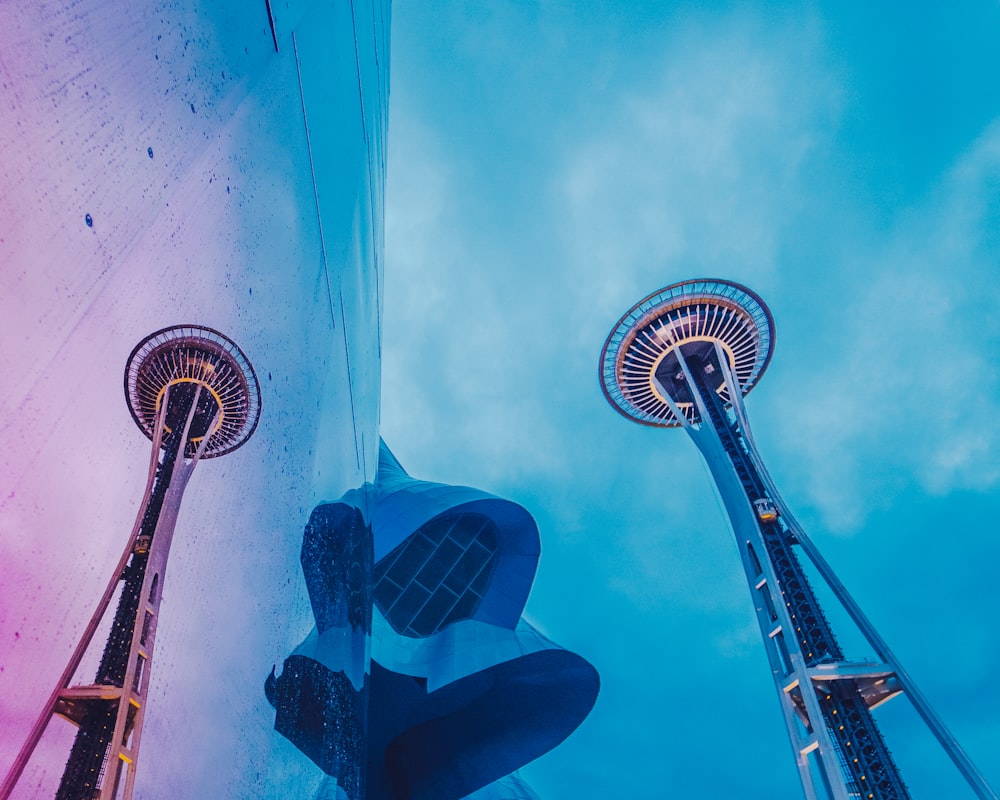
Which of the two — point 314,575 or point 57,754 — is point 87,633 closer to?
point 57,754

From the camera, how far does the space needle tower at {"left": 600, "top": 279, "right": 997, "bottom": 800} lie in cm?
1644

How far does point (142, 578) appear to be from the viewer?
610 centimetres

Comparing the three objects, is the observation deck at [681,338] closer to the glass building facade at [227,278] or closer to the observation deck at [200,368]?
the glass building facade at [227,278]

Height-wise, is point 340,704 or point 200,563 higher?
point 340,704

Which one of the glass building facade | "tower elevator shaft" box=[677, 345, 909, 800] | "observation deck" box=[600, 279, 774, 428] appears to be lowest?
the glass building facade

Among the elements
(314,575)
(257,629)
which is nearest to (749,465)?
(314,575)

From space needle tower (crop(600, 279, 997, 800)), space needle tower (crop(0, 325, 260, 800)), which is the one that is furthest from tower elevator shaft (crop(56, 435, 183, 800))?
space needle tower (crop(600, 279, 997, 800))

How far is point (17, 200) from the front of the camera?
46.1 inches

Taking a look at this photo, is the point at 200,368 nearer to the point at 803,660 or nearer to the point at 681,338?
the point at 803,660

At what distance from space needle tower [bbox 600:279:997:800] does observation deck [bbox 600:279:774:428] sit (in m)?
0.05

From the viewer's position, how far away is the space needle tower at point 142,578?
2.66m

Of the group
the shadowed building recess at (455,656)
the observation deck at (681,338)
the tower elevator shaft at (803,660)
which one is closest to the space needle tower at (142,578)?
the shadowed building recess at (455,656)

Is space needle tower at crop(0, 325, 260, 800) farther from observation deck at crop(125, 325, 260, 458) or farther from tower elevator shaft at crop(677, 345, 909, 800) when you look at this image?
tower elevator shaft at crop(677, 345, 909, 800)

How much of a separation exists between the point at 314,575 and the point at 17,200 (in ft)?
19.5
